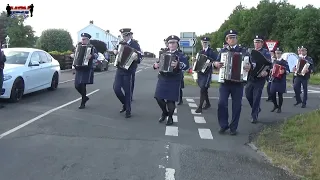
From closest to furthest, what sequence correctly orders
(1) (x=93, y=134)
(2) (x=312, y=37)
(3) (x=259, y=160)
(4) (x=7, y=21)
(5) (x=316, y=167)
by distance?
(5) (x=316, y=167)
(3) (x=259, y=160)
(1) (x=93, y=134)
(2) (x=312, y=37)
(4) (x=7, y=21)

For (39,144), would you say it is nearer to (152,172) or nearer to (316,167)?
(152,172)

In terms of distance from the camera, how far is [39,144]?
22.2 ft

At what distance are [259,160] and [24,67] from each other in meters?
8.22

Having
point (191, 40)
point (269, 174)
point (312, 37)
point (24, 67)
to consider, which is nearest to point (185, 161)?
point (269, 174)

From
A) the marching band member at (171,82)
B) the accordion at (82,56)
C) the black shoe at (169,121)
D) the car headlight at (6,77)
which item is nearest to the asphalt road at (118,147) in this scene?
the black shoe at (169,121)

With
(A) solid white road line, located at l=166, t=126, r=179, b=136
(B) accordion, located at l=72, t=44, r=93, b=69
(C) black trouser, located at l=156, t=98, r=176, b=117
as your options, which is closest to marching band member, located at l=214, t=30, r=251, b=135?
(A) solid white road line, located at l=166, t=126, r=179, b=136

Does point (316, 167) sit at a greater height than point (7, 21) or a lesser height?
lesser

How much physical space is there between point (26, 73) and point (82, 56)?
2349mm

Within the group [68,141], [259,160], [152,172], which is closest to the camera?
[152,172]

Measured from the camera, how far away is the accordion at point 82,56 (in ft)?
35.7

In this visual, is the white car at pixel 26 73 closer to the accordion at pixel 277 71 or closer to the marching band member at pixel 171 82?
the marching band member at pixel 171 82

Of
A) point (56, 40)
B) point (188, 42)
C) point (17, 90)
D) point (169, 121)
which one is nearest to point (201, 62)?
point (169, 121)

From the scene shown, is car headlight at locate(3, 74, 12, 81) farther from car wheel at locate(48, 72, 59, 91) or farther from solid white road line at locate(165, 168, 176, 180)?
solid white road line at locate(165, 168, 176, 180)

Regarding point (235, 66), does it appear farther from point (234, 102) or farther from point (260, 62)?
point (260, 62)
